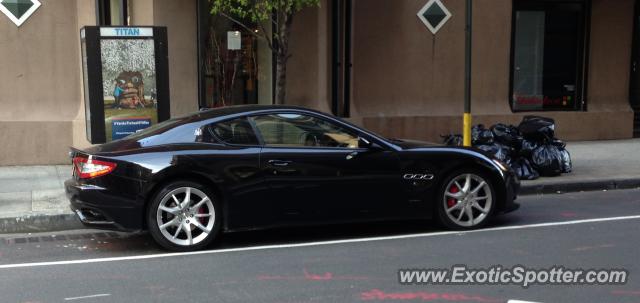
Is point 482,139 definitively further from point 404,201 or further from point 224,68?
point 224,68

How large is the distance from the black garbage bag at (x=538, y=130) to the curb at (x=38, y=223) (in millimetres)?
6723

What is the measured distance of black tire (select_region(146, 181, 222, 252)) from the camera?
6.34m

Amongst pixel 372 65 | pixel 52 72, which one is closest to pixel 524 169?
pixel 372 65

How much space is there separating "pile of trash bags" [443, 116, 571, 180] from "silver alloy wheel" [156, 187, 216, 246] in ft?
17.5

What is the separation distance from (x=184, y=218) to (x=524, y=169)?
5.90 m

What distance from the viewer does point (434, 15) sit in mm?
13750

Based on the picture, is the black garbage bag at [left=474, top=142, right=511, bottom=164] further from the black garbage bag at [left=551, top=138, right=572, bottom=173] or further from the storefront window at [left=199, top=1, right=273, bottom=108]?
the storefront window at [left=199, top=1, right=273, bottom=108]

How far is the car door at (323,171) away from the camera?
6598 millimetres

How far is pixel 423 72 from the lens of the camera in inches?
546

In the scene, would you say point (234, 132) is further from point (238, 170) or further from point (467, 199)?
point (467, 199)

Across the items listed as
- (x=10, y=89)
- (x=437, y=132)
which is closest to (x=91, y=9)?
(x=10, y=89)

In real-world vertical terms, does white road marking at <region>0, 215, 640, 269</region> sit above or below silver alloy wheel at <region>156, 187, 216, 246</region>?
below

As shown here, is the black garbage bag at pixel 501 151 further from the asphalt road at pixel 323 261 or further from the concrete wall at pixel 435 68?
the concrete wall at pixel 435 68

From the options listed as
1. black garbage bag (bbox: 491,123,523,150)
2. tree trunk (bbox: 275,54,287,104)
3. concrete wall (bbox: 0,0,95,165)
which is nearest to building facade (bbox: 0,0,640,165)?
concrete wall (bbox: 0,0,95,165)
